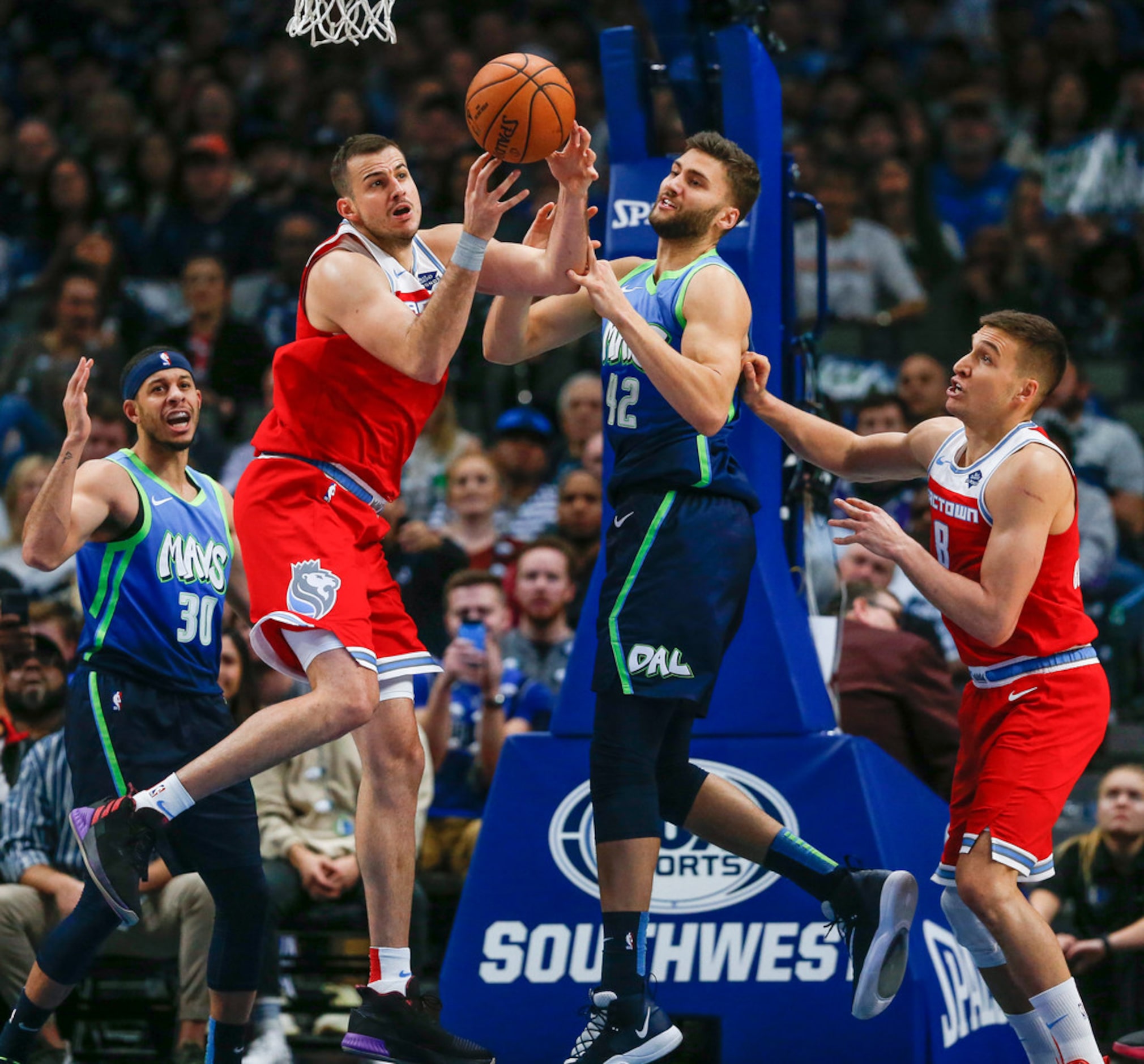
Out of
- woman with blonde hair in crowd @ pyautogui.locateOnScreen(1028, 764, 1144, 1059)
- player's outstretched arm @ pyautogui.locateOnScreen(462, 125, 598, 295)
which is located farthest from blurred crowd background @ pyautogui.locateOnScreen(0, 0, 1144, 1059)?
player's outstretched arm @ pyautogui.locateOnScreen(462, 125, 598, 295)

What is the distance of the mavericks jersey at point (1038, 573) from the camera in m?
5.33

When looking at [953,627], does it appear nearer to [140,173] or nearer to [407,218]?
[407,218]

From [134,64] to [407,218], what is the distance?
11.2 meters

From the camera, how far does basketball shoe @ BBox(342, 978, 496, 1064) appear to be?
5.04 metres

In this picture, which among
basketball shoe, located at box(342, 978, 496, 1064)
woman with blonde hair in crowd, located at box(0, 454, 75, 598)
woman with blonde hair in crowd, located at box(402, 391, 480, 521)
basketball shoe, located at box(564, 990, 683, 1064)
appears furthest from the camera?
woman with blonde hair in crowd, located at box(402, 391, 480, 521)

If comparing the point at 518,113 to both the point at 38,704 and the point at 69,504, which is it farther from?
the point at 38,704

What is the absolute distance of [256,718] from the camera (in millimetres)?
5242

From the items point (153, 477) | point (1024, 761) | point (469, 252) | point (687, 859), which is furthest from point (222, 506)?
point (1024, 761)

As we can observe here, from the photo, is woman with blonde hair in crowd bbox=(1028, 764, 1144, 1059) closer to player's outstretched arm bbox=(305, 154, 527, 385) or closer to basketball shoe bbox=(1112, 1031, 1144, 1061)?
basketball shoe bbox=(1112, 1031, 1144, 1061)

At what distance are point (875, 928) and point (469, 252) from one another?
255cm

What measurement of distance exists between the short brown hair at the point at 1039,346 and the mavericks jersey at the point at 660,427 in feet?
3.05

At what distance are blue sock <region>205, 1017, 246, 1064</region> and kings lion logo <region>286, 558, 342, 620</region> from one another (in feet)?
5.49

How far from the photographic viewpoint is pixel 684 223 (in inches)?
223

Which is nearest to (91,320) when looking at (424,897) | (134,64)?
(134,64)
